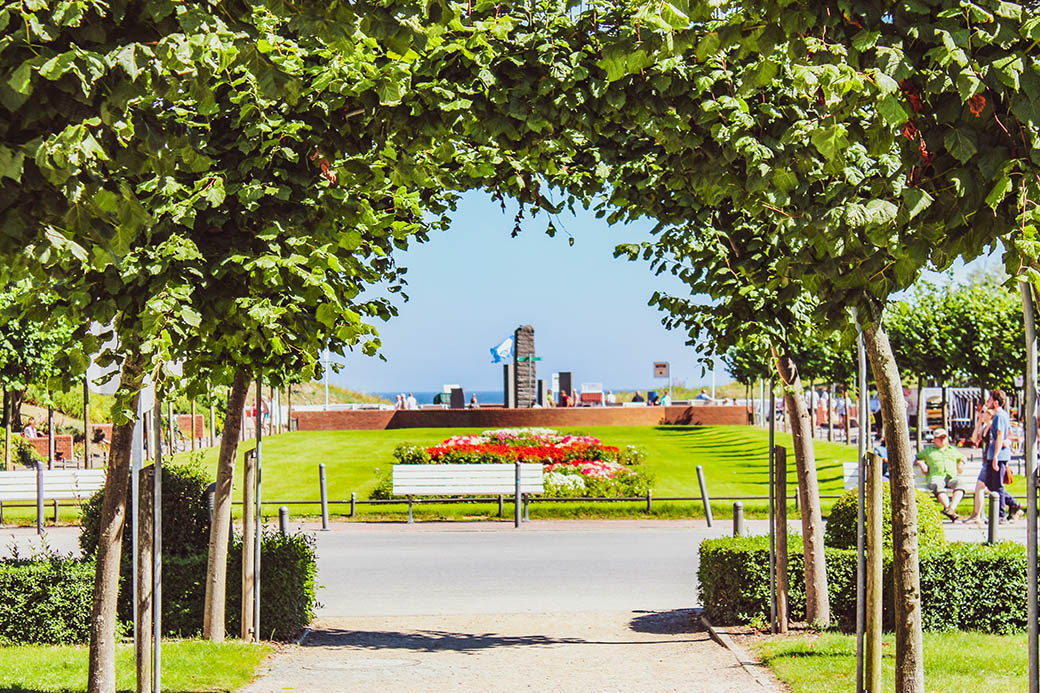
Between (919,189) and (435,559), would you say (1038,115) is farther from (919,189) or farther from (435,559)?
(435,559)

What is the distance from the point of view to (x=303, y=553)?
9.84m

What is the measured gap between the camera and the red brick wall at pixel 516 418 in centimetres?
3888

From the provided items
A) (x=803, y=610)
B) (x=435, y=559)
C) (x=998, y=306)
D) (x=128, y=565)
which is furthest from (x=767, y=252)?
(x=998, y=306)

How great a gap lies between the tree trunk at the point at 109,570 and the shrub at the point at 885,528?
5.89 meters

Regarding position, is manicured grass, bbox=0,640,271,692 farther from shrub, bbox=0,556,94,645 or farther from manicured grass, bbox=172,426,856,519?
manicured grass, bbox=172,426,856,519

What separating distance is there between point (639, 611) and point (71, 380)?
280 inches

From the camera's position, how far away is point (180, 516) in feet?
31.7

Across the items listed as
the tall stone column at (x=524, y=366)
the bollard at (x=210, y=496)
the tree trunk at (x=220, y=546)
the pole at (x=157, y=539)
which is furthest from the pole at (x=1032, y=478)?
the tall stone column at (x=524, y=366)

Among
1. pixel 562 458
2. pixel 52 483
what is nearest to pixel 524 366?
pixel 562 458

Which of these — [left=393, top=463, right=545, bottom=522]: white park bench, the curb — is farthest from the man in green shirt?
the curb

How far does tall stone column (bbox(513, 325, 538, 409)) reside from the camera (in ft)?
141

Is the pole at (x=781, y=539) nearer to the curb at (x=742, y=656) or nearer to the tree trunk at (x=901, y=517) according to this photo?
the curb at (x=742, y=656)

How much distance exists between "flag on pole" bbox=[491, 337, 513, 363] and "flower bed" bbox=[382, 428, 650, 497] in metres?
15.2

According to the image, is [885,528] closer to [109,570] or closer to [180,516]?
[180,516]
